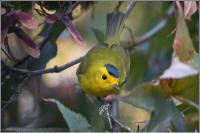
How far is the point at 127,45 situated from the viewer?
326cm

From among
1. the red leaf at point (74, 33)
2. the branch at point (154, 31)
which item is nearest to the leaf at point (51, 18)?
the red leaf at point (74, 33)

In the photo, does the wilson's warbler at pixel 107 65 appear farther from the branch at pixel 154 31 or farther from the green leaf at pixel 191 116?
the green leaf at pixel 191 116

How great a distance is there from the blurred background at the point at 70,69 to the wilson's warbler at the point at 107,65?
0.12 metres

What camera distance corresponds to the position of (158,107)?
4.38ft

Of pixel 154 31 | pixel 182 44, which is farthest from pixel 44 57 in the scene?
pixel 154 31

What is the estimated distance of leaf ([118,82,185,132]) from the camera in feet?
4.27

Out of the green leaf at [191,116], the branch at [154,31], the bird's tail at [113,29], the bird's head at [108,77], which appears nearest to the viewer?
the green leaf at [191,116]

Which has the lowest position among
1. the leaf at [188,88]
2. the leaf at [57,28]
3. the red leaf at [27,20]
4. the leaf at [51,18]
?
the leaf at [188,88]

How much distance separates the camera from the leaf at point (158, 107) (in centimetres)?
130

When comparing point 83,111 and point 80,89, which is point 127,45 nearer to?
point 80,89

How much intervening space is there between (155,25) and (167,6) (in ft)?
1.81

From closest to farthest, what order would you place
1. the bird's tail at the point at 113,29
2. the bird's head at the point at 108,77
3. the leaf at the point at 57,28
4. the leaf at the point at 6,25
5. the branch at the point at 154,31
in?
the leaf at the point at 6,25
the leaf at the point at 57,28
the bird's head at the point at 108,77
the bird's tail at the point at 113,29
the branch at the point at 154,31

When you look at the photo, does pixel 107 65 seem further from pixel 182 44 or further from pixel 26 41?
pixel 182 44

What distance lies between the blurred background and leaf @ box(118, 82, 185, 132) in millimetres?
714
